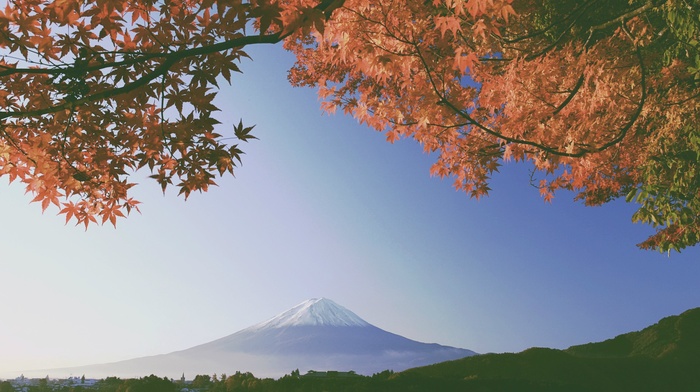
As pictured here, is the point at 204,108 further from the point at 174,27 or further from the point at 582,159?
the point at 582,159

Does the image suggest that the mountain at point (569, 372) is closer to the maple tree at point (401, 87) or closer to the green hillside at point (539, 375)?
the green hillside at point (539, 375)

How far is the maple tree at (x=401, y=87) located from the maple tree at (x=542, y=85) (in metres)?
0.03

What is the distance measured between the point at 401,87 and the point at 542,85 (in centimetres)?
229

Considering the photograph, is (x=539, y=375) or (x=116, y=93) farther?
(x=539, y=375)

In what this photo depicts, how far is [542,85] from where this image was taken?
8625 mm

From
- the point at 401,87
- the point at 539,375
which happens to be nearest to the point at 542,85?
the point at 401,87

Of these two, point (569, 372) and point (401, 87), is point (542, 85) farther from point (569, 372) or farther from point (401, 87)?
point (569, 372)

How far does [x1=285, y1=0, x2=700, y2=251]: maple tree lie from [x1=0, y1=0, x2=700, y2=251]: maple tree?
3 centimetres

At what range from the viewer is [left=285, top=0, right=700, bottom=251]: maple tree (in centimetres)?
696

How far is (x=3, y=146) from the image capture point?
6.39 meters

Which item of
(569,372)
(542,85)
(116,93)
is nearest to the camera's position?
(116,93)

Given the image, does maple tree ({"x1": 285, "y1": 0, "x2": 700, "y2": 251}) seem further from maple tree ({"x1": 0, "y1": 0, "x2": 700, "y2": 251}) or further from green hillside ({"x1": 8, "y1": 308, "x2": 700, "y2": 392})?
green hillside ({"x1": 8, "y1": 308, "x2": 700, "y2": 392})

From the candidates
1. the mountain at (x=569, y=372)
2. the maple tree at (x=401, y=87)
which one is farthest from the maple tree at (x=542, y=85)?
the mountain at (x=569, y=372)

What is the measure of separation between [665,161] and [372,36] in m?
6.62
